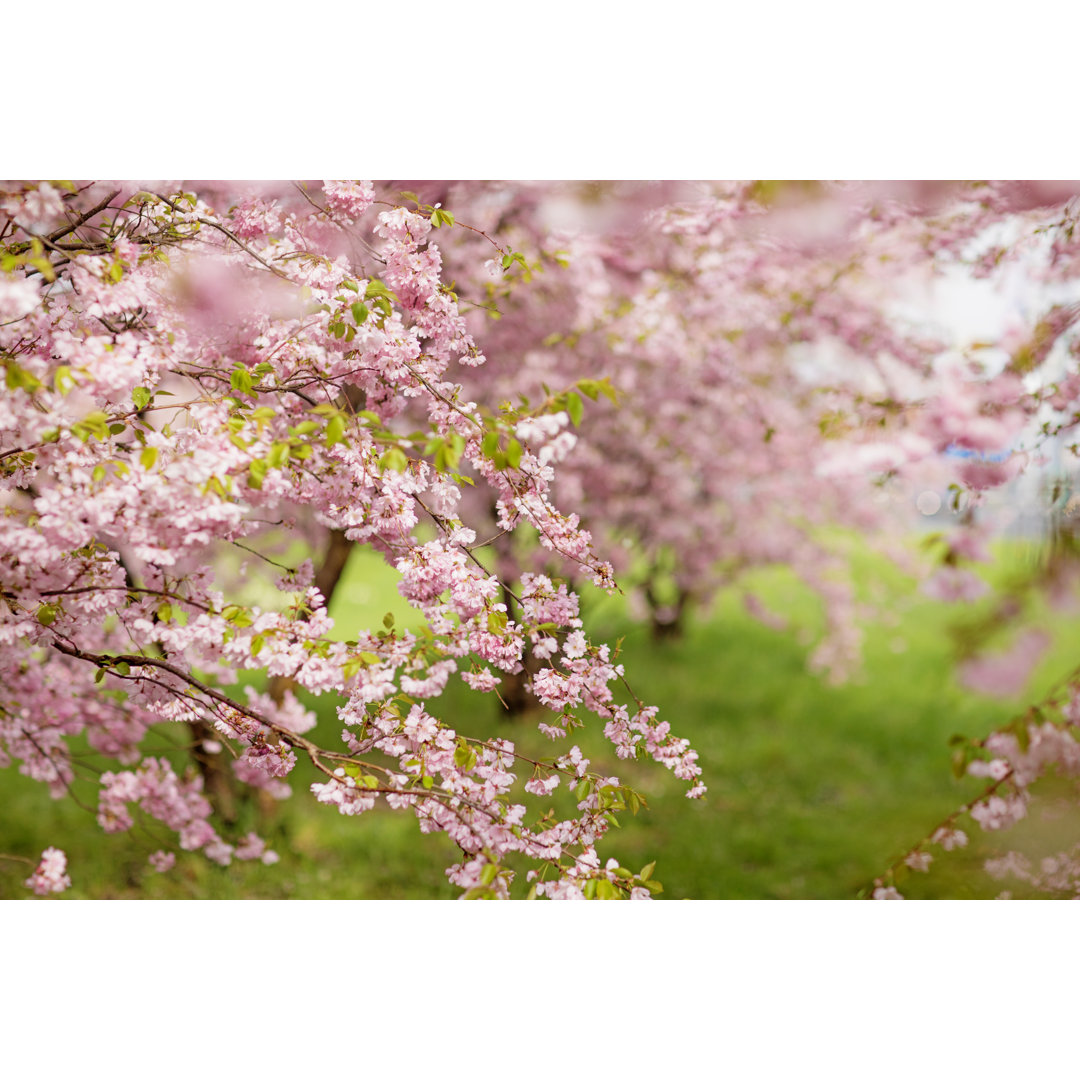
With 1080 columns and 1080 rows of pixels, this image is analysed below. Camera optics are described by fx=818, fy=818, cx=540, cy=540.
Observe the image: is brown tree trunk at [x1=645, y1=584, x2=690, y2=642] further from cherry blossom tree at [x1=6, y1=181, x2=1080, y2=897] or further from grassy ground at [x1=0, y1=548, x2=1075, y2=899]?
cherry blossom tree at [x1=6, y1=181, x2=1080, y2=897]

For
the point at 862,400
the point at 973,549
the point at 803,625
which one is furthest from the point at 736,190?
the point at 803,625

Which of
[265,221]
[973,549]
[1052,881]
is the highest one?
[265,221]

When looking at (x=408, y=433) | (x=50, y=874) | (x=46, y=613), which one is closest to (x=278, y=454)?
(x=408, y=433)

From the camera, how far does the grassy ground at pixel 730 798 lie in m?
2.88

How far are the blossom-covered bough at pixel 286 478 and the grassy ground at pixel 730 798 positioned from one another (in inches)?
14.0

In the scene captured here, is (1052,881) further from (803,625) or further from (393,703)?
(803,625)

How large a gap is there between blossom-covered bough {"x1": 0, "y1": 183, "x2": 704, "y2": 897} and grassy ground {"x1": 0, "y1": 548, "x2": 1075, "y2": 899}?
356 mm

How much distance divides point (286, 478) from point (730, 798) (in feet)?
8.52

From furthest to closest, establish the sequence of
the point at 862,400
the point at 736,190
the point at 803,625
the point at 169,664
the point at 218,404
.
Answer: the point at 803,625 < the point at 862,400 < the point at 736,190 < the point at 169,664 < the point at 218,404

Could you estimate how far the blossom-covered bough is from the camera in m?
1.53

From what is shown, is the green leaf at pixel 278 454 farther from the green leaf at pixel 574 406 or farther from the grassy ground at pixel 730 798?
the grassy ground at pixel 730 798

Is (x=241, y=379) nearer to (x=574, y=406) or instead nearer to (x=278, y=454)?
(x=278, y=454)

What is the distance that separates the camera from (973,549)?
8.97ft
